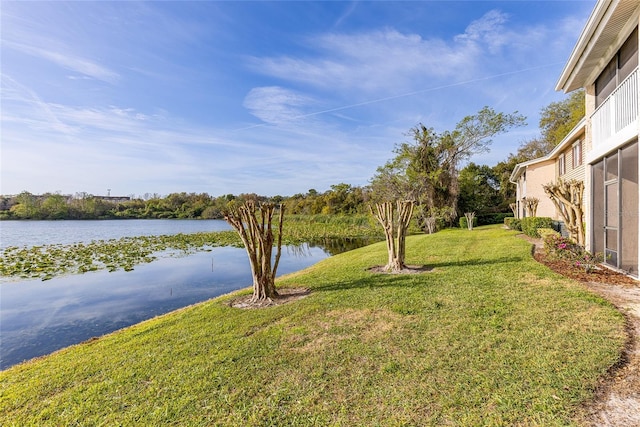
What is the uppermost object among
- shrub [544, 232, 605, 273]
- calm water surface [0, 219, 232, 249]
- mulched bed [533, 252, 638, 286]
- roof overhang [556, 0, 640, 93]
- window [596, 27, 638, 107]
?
roof overhang [556, 0, 640, 93]

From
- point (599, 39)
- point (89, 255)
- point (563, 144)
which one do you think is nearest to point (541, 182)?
point (563, 144)

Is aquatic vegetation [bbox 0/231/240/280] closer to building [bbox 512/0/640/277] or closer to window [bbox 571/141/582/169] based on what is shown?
building [bbox 512/0/640/277]

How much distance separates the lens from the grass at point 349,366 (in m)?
2.55

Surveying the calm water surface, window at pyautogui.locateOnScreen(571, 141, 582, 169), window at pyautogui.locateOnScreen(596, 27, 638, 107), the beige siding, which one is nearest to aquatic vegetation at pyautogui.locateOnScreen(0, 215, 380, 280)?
the calm water surface

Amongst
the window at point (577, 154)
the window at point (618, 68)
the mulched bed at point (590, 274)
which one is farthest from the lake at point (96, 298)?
→ the window at point (577, 154)

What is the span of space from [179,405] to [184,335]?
77.9 inches

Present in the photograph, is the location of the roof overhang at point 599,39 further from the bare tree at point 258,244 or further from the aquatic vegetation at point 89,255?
the aquatic vegetation at point 89,255

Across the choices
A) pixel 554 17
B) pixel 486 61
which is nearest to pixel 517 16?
pixel 554 17

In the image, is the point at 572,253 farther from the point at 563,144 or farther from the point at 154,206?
the point at 154,206

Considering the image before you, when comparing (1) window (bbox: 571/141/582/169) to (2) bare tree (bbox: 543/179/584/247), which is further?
(1) window (bbox: 571/141/582/169)

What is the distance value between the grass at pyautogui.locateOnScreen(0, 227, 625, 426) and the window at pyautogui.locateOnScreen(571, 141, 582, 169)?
10355 millimetres

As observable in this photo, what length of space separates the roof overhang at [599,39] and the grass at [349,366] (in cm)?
485

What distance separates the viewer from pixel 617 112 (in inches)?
248

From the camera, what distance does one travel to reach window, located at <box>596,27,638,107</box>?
19.3ft
